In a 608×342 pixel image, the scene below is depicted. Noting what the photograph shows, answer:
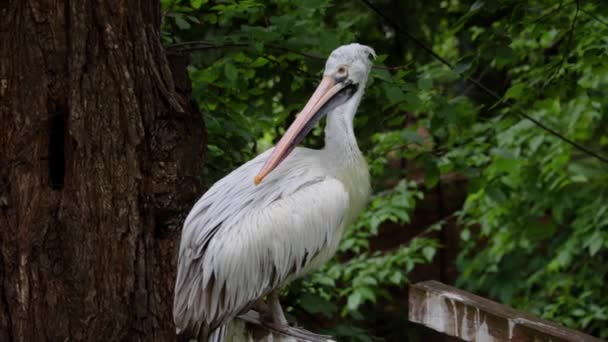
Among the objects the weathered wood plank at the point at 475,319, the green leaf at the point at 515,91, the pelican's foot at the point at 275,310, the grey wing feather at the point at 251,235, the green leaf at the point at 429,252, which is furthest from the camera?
the green leaf at the point at 429,252

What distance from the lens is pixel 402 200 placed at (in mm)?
6414

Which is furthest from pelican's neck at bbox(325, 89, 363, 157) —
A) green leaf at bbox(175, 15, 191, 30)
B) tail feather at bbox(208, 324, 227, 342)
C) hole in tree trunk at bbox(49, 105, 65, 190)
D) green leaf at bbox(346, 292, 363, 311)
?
hole in tree trunk at bbox(49, 105, 65, 190)

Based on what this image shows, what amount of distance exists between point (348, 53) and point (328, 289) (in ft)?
5.68

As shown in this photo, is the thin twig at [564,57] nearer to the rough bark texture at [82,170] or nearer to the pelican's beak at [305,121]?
the pelican's beak at [305,121]

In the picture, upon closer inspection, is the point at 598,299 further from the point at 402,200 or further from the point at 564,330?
the point at 564,330

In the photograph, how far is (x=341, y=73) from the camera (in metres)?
4.27

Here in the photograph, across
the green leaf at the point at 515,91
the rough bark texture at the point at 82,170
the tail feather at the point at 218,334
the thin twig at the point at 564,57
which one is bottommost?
the tail feather at the point at 218,334

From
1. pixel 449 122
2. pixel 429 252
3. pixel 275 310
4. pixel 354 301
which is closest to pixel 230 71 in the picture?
pixel 275 310

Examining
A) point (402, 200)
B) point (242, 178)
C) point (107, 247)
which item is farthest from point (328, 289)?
point (107, 247)

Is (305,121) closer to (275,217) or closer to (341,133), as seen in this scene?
(341,133)

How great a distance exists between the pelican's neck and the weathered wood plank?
33.1 inches

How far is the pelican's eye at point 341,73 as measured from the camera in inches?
168

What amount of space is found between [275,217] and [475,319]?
104cm

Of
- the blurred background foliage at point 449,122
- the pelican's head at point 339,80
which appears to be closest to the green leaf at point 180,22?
the blurred background foliage at point 449,122
